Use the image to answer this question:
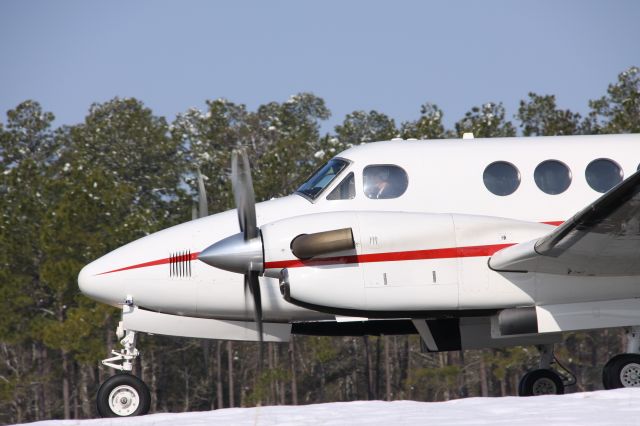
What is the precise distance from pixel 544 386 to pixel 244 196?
5.08 m

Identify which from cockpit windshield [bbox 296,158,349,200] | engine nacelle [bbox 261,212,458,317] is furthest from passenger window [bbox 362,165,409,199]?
engine nacelle [bbox 261,212,458,317]

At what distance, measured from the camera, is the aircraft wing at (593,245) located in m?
10.7

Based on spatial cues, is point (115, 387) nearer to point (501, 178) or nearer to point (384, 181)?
point (384, 181)

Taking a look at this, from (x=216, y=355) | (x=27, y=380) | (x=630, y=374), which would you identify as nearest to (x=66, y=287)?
(x=27, y=380)

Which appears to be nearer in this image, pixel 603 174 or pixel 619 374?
pixel 619 374

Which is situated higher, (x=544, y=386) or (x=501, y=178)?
(x=501, y=178)

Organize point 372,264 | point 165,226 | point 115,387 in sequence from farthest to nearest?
point 165,226 < point 115,387 < point 372,264

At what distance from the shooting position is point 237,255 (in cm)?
1141

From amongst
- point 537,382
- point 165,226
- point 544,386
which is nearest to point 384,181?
point 537,382

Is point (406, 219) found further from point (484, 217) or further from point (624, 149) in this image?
point (624, 149)

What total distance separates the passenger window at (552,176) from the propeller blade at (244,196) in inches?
151

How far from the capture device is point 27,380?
139 feet

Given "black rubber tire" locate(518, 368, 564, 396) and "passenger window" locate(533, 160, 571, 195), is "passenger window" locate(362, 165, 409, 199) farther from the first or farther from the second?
"black rubber tire" locate(518, 368, 564, 396)

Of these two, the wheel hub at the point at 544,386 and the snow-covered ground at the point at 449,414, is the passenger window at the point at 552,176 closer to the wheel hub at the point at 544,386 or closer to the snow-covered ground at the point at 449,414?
the wheel hub at the point at 544,386
